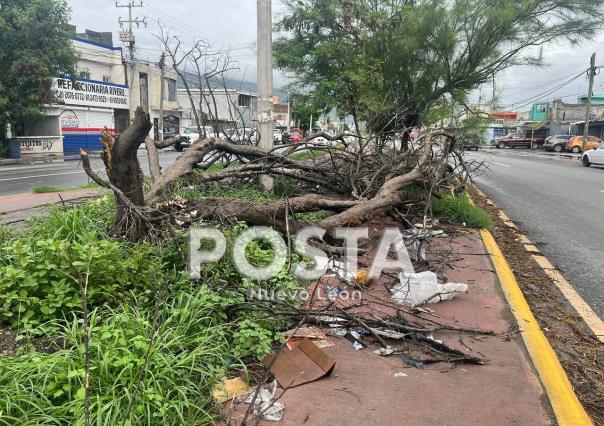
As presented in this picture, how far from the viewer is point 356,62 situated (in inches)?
523

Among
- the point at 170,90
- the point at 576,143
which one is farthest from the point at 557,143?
the point at 170,90

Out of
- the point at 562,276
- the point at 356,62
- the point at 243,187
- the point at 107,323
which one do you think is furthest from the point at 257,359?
the point at 356,62

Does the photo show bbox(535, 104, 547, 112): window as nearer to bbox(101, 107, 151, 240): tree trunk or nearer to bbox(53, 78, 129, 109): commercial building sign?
bbox(53, 78, 129, 109): commercial building sign

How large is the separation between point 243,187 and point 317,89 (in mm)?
8872

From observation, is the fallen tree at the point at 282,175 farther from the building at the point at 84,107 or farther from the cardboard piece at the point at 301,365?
the building at the point at 84,107

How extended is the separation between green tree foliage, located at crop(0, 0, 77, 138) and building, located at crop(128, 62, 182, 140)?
15602mm

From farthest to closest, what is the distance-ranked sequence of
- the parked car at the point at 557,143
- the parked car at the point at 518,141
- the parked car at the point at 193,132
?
1. the parked car at the point at 518,141
2. the parked car at the point at 557,143
3. the parked car at the point at 193,132

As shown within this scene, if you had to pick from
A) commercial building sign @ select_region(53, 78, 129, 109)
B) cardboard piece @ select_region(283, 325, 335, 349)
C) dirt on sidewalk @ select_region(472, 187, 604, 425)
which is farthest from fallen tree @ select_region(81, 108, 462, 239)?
commercial building sign @ select_region(53, 78, 129, 109)

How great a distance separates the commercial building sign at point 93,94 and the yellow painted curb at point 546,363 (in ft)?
91.3

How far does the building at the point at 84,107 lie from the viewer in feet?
93.7

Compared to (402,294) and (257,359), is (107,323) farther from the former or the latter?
(402,294)

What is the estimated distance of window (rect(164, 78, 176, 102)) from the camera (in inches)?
1871

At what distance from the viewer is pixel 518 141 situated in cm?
5375

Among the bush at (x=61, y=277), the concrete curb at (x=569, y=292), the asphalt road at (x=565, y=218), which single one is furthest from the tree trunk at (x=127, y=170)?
the asphalt road at (x=565, y=218)
